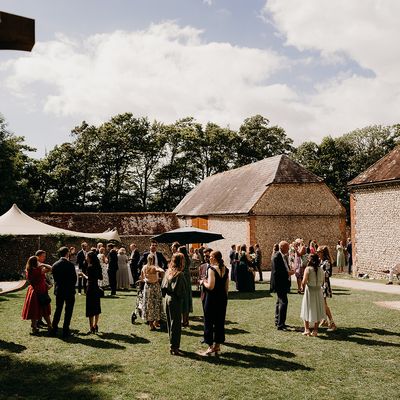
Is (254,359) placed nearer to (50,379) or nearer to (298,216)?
(50,379)

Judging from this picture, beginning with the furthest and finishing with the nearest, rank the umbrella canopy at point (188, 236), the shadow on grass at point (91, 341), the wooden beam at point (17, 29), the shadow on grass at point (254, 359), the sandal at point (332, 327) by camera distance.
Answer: the umbrella canopy at point (188, 236), the sandal at point (332, 327), the shadow on grass at point (91, 341), the shadow on grass at point (254, 359), the wooden beam at point (17, 29)

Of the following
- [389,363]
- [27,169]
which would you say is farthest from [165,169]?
[389,363]

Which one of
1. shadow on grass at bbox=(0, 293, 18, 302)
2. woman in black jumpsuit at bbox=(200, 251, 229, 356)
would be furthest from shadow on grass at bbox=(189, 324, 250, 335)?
shadow on grass at bbox=(0, 293, 18, 302)

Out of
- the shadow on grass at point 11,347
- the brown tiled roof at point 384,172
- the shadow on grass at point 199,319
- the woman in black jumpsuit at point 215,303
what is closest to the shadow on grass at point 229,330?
the shadow on grass at point 199,319

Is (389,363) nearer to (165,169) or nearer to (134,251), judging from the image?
(134,251)

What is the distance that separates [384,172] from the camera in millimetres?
20750

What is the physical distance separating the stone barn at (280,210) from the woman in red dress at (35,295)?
710 inches

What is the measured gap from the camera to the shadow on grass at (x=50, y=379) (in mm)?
5645

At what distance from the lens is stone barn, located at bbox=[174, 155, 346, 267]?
2688 cm

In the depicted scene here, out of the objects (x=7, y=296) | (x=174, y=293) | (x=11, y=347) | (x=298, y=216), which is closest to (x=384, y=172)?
(x=298, y=216)

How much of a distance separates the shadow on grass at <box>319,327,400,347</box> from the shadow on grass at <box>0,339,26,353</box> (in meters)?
5.90

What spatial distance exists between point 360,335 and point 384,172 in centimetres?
1384

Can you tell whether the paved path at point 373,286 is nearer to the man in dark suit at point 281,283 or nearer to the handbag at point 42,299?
the man in dark suit at point 281,283

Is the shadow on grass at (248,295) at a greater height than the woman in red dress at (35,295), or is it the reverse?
the woman in red dress at (35,295)
